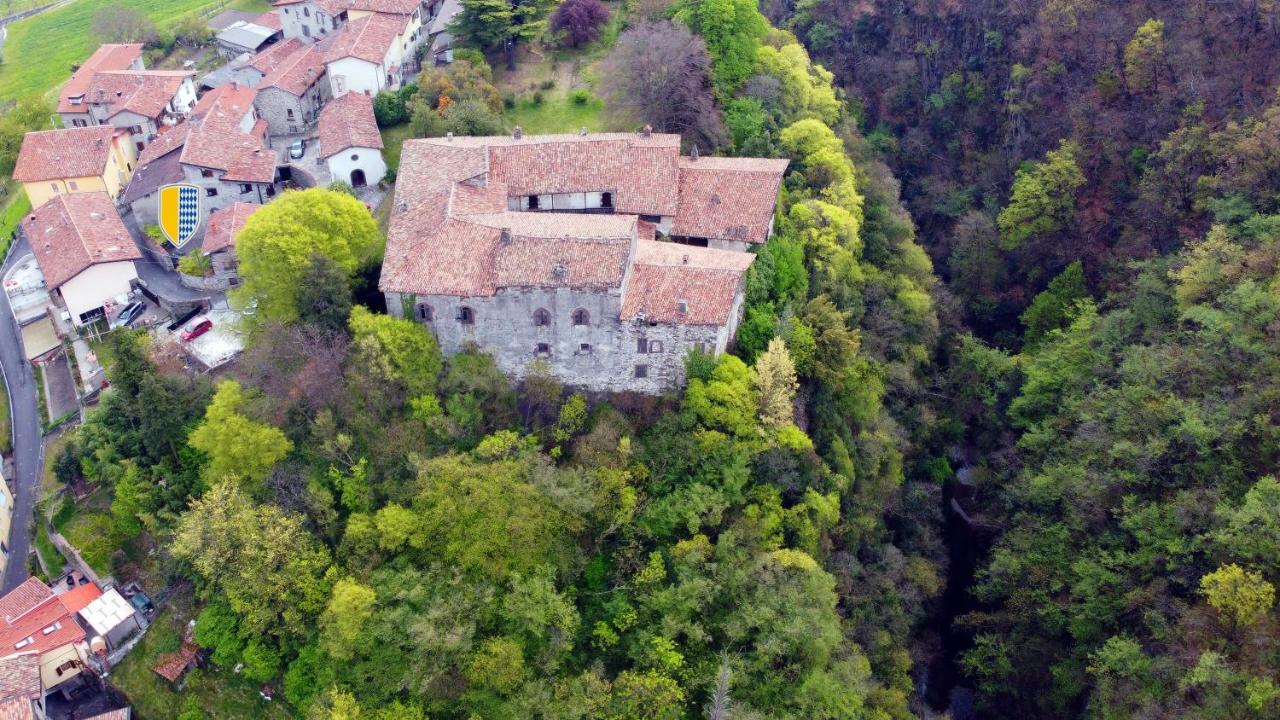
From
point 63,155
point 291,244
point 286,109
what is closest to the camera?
point 291,244

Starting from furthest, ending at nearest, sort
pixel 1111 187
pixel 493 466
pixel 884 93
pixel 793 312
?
pixel 884 93, pixel 1111 187, pixel 793 312, pixel 493 466

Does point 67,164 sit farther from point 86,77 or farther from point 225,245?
point 225,245

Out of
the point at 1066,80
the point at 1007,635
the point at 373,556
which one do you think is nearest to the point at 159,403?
the point at 373,556

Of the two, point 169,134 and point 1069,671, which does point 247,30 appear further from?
point 1069,671

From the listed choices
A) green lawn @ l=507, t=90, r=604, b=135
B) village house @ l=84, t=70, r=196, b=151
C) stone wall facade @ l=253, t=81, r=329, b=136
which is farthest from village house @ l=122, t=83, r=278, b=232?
green lawn @ l=507, t=90, r=604, b=135

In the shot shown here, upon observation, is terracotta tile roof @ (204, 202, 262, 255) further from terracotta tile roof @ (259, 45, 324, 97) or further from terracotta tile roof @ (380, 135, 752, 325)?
terracotta tile roof @ (259, 45, 324, 97)

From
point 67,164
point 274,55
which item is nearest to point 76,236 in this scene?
point 67,164
